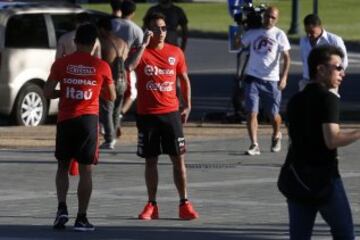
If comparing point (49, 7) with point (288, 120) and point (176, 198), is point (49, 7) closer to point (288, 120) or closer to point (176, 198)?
point (176, 198)

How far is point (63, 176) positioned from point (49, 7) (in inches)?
392

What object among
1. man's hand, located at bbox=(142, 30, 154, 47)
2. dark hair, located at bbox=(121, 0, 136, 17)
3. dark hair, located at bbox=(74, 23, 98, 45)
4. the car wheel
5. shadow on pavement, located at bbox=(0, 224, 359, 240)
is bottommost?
the car wheel

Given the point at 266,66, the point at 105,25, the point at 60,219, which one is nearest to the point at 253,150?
the point at 266,66

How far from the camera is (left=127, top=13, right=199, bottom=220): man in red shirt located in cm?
1229

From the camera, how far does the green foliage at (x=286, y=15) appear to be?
5100 centimetres

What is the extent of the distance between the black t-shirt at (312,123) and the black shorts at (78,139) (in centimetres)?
346

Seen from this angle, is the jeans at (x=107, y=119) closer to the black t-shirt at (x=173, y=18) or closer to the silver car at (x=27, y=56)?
the silver car at (x=27, y=56)

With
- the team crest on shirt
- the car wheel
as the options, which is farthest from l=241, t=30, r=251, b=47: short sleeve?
the team crest on shirt

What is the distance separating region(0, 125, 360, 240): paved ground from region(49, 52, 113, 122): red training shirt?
987 mm

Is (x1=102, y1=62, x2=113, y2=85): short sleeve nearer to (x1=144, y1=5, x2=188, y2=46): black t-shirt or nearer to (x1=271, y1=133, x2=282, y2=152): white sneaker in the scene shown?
(x1=271, y1=133, x2=282, y2=152): white sneaker

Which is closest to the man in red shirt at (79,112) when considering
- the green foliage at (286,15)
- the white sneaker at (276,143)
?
the white sneaker at (276,143)

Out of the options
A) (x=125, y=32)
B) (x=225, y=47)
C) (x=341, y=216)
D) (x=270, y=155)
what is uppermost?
(x=341, y=216)

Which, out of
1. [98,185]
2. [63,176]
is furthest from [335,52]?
[98,185]

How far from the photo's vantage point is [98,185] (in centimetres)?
1473
